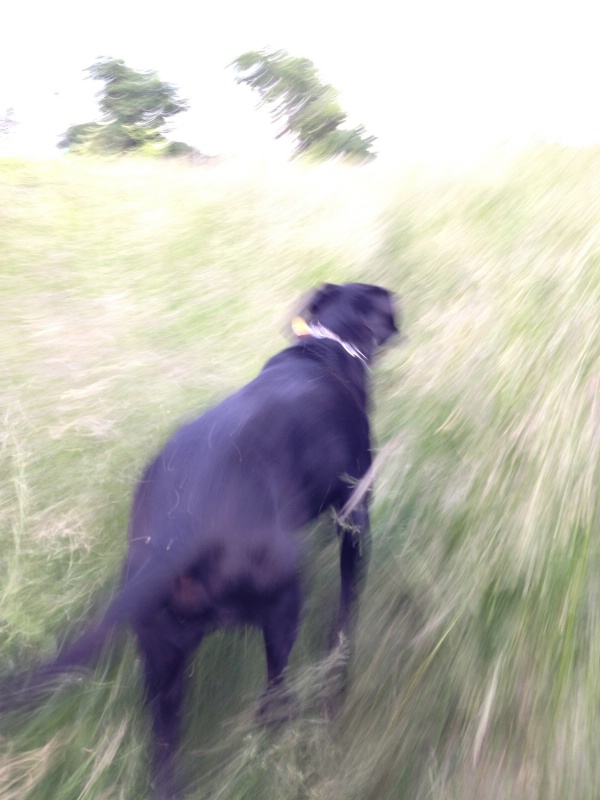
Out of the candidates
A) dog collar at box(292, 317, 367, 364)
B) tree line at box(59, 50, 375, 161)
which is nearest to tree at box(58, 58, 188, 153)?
tree line at box(59, 50, 375, 161)

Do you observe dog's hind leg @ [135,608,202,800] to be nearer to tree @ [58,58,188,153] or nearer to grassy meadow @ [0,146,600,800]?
grassy meadow @ [0,146,600,800]

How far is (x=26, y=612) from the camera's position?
2113 millimetres

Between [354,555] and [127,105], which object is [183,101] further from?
[354,555]

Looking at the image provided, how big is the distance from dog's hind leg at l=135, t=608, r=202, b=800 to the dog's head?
145cm

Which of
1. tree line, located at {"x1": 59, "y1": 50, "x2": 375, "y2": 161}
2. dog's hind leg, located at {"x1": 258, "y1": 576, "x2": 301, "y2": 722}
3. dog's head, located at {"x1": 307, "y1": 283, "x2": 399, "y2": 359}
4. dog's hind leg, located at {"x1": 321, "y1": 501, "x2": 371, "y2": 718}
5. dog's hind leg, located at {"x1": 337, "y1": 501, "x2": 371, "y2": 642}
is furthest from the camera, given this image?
tree line, located at {"x1": 59, "y1": 50, "x2": 375, "y2": 161}

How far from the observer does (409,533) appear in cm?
233

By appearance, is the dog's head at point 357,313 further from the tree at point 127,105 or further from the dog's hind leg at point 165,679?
the tree at point 127,105

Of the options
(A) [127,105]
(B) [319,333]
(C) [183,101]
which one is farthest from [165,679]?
(A) [127,105]

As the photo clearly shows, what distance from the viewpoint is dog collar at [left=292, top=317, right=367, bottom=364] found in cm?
280

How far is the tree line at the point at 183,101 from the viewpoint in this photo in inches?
488

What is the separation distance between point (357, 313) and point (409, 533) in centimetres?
104

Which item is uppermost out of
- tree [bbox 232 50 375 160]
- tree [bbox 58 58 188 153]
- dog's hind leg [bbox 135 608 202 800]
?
dog's hind leg [bbox 135 608 202 800]

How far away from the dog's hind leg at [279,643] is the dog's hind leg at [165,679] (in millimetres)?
210

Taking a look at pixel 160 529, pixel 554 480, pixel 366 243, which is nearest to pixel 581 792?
pixel 554 480
